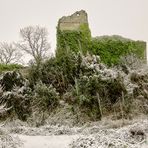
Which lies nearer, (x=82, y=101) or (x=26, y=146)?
(x=26, y=146)

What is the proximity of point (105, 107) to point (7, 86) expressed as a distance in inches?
178

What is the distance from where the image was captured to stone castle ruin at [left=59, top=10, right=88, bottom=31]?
2859cm

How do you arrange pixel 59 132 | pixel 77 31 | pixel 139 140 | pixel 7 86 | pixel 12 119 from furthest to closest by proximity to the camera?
pixel 77 31
pixel 7 86
pixel 12 119
pixel 59 132
pixel 139 140

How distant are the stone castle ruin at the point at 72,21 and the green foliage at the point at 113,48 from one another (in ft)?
4.71

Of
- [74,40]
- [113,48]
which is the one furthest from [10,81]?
[113,48]

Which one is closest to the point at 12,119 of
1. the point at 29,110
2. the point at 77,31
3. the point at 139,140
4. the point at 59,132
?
the point at 29,110

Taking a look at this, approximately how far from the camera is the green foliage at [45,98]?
20453 millimetres

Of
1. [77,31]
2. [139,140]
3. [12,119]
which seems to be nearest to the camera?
[139,140]

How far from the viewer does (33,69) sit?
911 inches

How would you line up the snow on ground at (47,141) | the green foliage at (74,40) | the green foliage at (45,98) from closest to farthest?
1. the snow on ground at (47,141)
2. the green foliage at (45,98)
3. the green foliage at (74,40)

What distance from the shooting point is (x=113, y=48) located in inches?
1115

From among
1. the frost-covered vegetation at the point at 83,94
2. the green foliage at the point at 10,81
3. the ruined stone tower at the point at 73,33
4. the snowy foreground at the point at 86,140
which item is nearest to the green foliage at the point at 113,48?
the ruined stone tower at the point at 73,33

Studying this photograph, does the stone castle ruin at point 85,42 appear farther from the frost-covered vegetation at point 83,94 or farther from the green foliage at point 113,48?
the frost-covered vegetation at point 83,94

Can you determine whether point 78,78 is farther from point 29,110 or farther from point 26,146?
point 26,146
